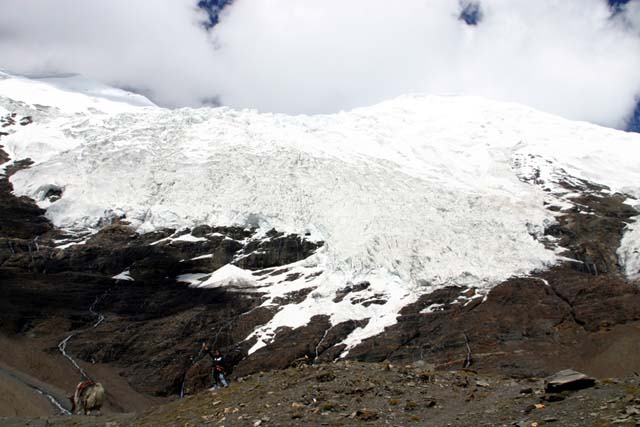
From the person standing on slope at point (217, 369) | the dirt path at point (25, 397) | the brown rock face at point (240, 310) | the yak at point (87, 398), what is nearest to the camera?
the person standing on slope at point (217, 369)

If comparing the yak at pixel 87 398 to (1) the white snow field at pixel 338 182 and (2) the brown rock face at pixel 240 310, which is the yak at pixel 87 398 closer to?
(2) the brown rock face at pixel 240 310

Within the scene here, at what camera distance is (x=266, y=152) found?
91438mm

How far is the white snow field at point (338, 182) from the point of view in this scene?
68688mm

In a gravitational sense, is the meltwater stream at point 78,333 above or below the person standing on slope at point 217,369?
below

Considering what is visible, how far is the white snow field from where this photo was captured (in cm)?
6869

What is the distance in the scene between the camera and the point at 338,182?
279 feet

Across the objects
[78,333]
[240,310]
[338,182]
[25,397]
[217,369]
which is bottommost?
[78,333]

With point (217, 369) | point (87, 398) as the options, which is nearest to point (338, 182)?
point (87, 398)

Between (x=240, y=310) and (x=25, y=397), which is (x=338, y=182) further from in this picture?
(x=25, y=397)

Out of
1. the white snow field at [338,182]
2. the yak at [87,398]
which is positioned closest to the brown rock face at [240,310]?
the white snow field at [338,182]

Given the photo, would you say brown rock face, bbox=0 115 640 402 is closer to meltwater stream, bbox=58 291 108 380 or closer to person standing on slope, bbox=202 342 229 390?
meltwater stream, bbox=58 291 108 380

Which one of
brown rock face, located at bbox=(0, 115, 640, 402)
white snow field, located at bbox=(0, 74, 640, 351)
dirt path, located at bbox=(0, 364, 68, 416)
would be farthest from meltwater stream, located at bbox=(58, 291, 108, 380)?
white snow field, located at bbox=(0, 74, 640, 351)

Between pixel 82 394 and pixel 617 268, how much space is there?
68.0 metres

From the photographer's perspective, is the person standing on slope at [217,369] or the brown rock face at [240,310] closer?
the person standing on slope at [217,369]
